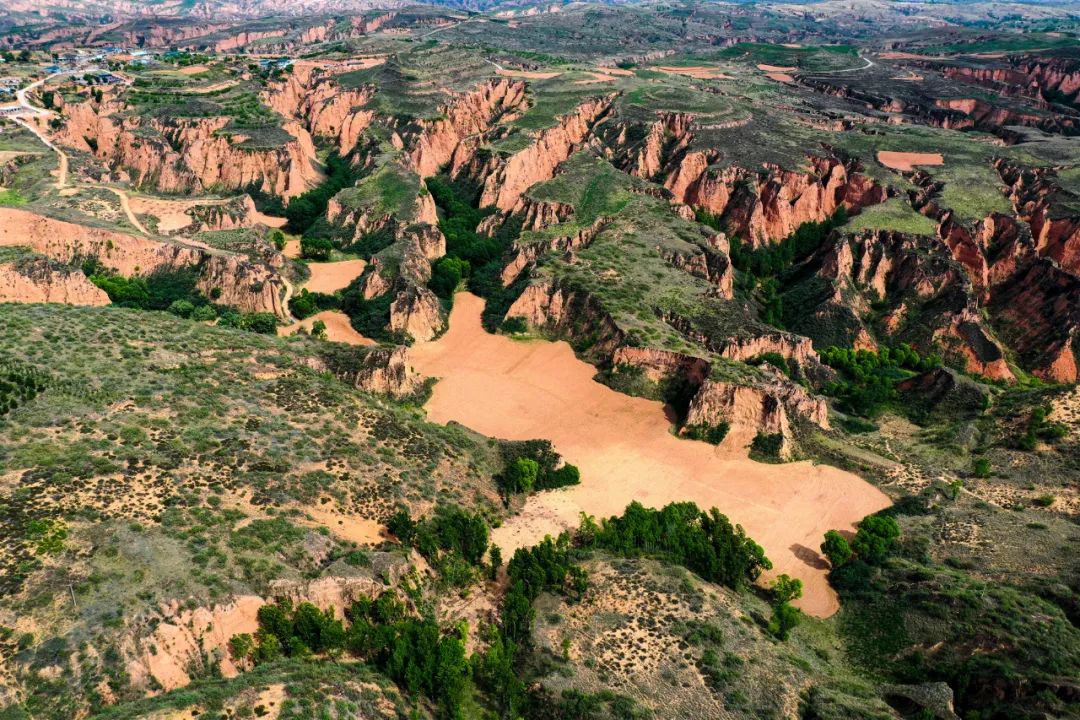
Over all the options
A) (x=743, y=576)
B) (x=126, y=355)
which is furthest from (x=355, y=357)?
(x=743, y=576)

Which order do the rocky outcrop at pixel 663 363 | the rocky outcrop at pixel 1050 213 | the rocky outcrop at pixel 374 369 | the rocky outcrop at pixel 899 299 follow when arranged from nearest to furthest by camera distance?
the rocky outcrop at pixel 374 369, the rocky outcrop at pixel 663 363, the rocky outcrop at pixel 899 299, the rocky outcrop at pixel 1050 213

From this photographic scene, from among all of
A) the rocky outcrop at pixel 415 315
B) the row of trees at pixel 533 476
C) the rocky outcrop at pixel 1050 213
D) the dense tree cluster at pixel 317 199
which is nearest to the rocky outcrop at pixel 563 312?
the rocky outcrop at pixel 415 315

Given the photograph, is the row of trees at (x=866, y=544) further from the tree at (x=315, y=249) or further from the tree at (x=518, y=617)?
the tree at (x=315, y=249)

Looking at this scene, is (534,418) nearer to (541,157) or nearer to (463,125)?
(541,157)

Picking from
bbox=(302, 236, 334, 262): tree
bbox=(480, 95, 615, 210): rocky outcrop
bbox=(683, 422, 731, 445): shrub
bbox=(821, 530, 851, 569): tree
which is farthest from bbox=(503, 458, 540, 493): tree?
bbox=(480, 95, 615, 210): rocky outcrop

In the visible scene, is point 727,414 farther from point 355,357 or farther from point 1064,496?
point 355,357
